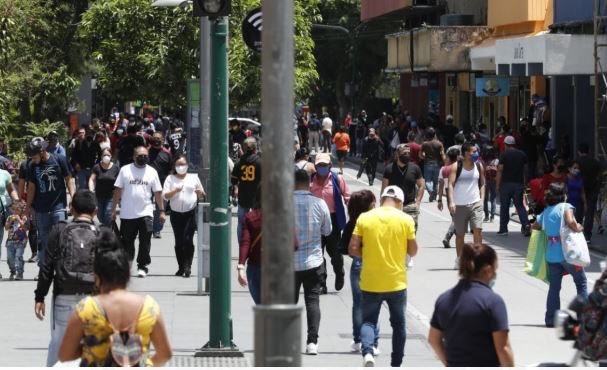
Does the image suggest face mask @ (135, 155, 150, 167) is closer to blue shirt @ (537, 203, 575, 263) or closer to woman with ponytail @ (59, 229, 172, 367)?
blue shirt @ (537, 203, 575, 263)

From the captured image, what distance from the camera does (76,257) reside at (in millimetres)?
9734

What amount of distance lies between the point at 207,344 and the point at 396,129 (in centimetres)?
3613

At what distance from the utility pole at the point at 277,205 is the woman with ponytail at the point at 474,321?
1.38 metres

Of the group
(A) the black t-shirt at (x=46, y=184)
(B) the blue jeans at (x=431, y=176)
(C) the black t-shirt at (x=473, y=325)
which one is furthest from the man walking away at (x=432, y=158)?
(C) the black t-shirt at (x=473, y=325)

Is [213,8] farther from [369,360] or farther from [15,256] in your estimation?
[15,256]

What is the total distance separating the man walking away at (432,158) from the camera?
1208 inches

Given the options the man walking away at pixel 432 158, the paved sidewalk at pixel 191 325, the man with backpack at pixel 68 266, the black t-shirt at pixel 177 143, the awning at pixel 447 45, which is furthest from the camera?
the awning at pixel 447 45

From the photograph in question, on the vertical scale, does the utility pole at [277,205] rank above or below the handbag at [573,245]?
above

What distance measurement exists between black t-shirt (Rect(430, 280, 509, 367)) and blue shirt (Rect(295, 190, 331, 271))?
14.2ft

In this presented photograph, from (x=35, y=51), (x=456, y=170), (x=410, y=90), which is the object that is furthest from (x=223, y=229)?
(x=410, y=90)

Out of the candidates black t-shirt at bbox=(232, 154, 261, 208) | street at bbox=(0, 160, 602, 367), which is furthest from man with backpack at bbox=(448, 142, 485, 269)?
black t-shirt at bbox=(232, 154, 261, 208)

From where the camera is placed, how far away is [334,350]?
13.2 m

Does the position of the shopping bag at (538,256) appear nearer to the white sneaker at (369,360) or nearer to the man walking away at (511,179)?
the white sneaker at (369,360)

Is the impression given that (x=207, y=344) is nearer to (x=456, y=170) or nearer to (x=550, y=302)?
(x=550, y=302)
